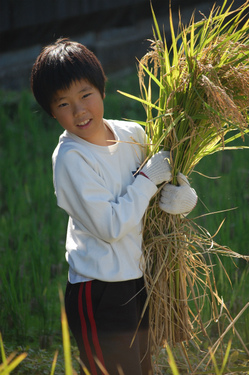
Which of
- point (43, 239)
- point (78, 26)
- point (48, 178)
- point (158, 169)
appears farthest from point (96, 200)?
point (78, 26)

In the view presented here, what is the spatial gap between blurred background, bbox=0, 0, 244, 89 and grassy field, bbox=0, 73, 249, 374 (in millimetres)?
1456

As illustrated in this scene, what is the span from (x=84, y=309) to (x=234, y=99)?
744mm

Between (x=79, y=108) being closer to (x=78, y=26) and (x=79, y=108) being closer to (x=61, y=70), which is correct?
(x=61, y=70)

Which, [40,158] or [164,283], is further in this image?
[40,158]

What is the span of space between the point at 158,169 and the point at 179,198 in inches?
4.2

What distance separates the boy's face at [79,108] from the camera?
60.4 inches

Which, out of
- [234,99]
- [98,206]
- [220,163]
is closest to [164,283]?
[98,206]

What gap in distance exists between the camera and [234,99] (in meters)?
1.63

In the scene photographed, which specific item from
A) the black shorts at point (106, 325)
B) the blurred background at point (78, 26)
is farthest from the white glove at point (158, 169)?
the blurred background at point (78, 26)

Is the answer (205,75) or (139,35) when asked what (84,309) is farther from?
(139,35)

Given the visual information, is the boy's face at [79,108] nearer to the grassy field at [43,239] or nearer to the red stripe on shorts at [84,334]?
the red stripe on shorts at [84,334]

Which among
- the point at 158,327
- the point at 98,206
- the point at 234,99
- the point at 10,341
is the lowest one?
the point at 10,341

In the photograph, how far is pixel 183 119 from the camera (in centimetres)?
160

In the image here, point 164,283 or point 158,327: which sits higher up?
point 164,283
